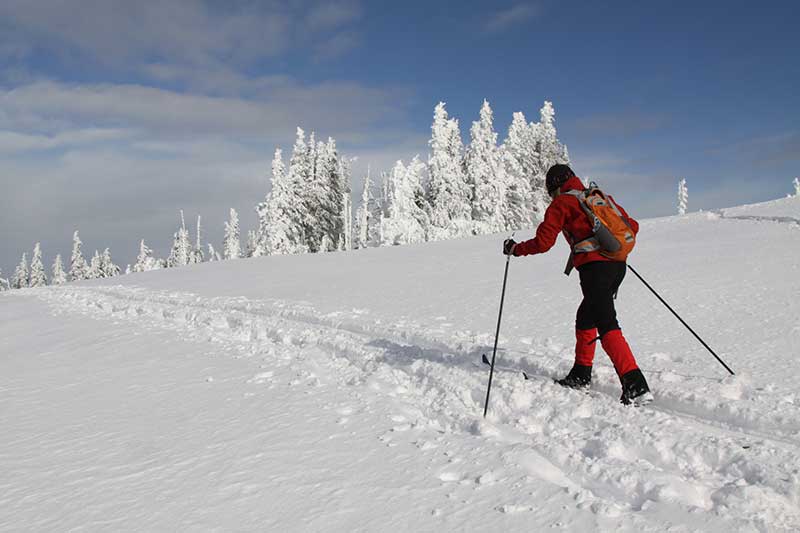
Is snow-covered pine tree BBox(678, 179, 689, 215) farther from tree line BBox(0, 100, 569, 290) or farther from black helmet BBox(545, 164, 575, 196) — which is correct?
black helmet BBox(545, 164, 575, 196)

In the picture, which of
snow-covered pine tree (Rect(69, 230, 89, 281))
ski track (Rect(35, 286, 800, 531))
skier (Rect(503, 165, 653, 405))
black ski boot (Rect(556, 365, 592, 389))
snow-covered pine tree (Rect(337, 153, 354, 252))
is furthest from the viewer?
snow-covered pine tree (Rect(69, 230, 89, 281))

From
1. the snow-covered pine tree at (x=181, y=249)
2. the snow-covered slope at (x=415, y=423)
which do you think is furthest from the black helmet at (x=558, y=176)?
the snow-covered pine tree at (x=181, y=249)

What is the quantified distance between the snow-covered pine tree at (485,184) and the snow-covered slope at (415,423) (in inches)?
1243

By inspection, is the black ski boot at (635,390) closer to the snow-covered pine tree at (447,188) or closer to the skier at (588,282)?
the skier at (588,282)

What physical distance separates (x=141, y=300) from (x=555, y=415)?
13.4 meters

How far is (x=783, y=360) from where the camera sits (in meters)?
4.70

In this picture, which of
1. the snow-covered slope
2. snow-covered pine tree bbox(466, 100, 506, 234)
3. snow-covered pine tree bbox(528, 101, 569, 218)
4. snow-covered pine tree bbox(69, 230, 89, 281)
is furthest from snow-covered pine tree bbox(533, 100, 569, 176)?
snow-covered pine tree bbox(69, 230, 89, 281)

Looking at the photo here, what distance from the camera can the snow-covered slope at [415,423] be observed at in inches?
110

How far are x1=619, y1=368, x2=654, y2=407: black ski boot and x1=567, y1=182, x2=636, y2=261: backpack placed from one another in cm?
96

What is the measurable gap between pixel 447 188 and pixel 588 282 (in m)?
36.9

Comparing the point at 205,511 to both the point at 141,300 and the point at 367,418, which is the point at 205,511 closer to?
the point at 367,418

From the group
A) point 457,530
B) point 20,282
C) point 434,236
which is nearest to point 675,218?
point 457,530

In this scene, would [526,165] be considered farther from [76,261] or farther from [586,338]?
[76,261]

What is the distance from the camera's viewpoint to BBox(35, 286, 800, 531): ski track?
2.74 metres
